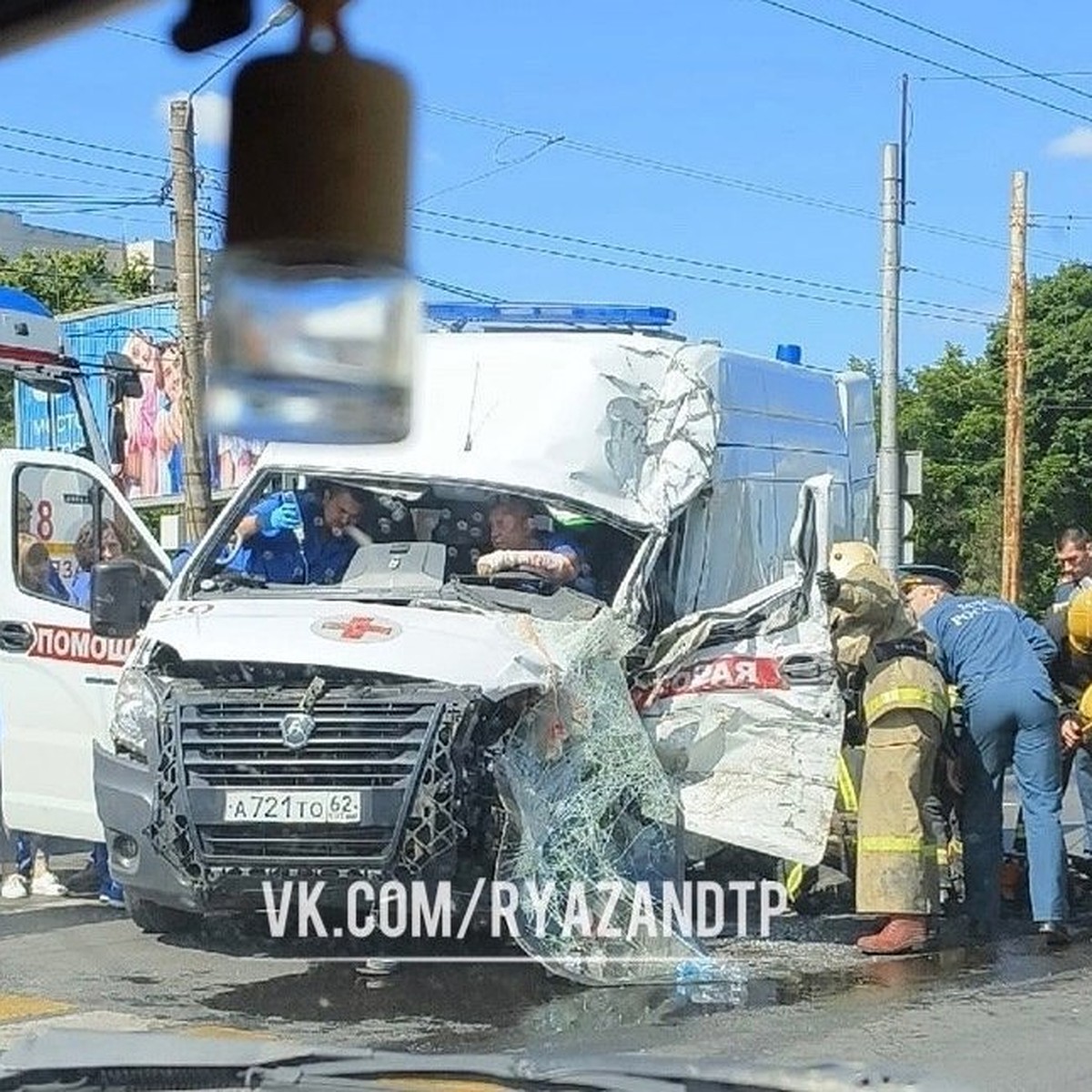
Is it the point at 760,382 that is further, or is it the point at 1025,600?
the point at 1025,600

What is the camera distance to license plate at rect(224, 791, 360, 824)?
7258 millimetres

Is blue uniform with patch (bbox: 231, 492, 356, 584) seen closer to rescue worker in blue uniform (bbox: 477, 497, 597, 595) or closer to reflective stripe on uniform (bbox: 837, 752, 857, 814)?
rescue worker in blue uniform (bbox: 477, 497, 597, 595)

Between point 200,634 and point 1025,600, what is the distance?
36.4 metres

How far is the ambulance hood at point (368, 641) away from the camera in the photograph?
291 inches

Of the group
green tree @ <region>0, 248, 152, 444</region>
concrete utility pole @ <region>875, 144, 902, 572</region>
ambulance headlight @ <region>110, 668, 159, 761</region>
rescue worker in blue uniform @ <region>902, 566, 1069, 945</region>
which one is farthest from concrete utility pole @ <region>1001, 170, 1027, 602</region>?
ambulance headlight @ <region>110, 668, 159, 761</region>

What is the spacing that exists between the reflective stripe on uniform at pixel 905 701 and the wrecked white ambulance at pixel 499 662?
0.28m

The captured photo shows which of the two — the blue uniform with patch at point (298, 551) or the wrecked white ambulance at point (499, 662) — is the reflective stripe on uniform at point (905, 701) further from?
the blue uniform with patch at point (298, 551)

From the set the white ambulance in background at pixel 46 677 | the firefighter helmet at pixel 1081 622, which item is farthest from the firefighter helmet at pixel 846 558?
the white ambulance in background at pixel 46 677

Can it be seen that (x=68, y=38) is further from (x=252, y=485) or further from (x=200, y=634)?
(x=252, y=485)

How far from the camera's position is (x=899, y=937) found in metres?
8.25

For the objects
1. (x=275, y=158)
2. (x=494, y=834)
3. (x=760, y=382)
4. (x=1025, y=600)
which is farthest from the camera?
(x=1025, y=600)

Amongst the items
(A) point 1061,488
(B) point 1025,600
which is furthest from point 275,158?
(A) point 1061,488

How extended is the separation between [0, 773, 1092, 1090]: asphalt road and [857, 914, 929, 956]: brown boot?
2.9 inches

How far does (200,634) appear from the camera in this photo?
7.74 m
